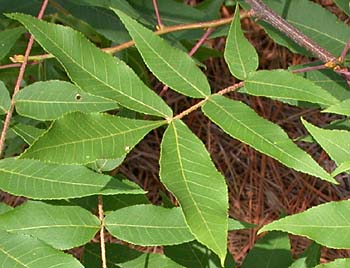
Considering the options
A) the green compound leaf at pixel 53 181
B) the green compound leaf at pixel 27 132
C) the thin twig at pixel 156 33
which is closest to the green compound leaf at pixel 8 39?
A: the thin twig at pixel 156 33

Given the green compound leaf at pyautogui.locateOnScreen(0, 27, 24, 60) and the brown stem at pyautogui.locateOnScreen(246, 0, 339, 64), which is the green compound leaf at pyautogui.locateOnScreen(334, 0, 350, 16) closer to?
the brown stem at pyautogui.locateOnScreen(246, 0, 339, 64)

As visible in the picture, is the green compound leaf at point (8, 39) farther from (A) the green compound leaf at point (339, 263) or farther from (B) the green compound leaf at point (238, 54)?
(A) the green compound leaf at point (339, 263)

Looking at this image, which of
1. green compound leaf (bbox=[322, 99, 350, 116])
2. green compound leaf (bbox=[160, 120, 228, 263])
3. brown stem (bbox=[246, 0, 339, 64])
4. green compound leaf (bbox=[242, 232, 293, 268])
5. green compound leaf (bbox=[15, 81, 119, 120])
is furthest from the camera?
green compound leaf (bbox=[242, 232, 293, 268])

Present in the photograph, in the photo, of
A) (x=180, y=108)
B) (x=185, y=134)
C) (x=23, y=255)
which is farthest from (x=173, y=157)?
Answer: (x=180, y=108)

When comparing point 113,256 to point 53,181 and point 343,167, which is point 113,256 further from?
point 343,167

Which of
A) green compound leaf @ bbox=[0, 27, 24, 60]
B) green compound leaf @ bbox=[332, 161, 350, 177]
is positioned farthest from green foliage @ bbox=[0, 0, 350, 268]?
green compound leaf @ bbox=[0, 27, 24, 60]

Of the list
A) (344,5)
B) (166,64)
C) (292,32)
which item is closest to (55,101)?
(166,64)
